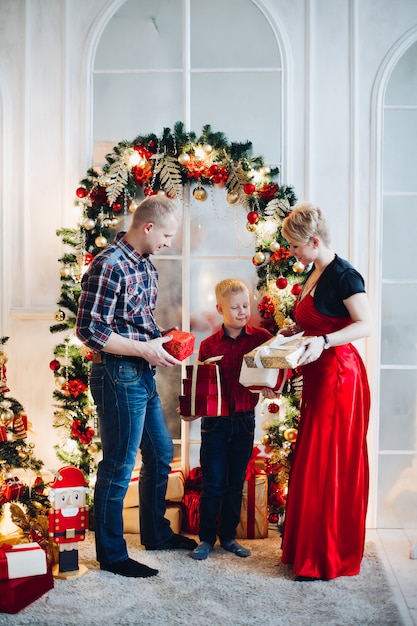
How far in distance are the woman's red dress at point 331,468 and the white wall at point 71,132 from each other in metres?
0.79

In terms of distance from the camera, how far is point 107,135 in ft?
12.7

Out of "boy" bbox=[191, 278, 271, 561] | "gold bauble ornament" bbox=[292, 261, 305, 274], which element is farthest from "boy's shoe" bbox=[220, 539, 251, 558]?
"gold bauble ornament" bbox=[292, 261, 305, 274]

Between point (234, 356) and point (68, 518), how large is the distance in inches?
42.1

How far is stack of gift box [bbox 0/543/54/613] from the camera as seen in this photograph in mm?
2779

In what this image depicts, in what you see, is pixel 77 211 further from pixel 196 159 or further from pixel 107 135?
pixel 196 159

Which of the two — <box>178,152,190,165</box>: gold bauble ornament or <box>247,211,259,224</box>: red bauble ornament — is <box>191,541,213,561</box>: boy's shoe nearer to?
<box>247,211,259,224</box>: red bauble ornament

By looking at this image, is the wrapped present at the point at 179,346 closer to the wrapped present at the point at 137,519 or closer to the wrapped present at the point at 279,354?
the wrapped present at the point at 279,354

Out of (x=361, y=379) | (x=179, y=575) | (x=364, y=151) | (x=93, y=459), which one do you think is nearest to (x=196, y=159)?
(x=364, y=151)

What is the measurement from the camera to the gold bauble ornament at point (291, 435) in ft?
11.7

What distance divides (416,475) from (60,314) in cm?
216

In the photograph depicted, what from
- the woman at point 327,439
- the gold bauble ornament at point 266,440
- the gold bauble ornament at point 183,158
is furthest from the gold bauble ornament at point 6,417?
the gold bauble ornament at point 183,158

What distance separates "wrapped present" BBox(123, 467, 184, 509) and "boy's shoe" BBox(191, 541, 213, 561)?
14.0 inches

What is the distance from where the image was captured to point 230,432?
11.0ft

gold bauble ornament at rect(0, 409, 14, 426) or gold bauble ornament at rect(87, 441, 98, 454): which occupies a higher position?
gold bauble ornament at rect(0, 409, 14, 426)
